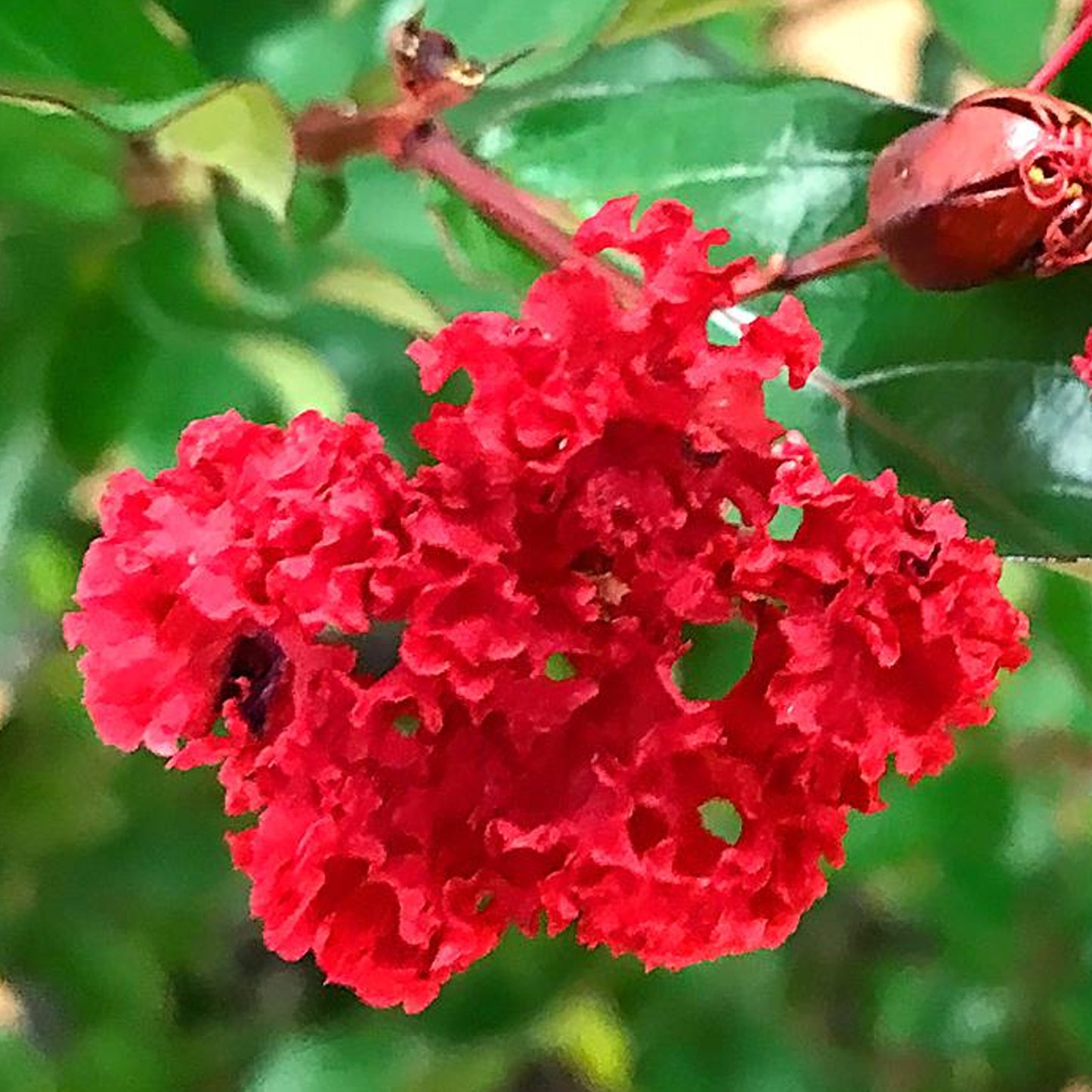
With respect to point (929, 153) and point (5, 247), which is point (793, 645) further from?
point (5, 247)

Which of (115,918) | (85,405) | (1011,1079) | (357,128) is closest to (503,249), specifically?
(357,128)

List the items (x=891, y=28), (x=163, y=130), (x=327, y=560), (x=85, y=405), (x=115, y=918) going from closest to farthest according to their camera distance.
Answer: (x=327, y=560) < (x=163, y=130) < (x=85, y=405) < (x=115, y=918) < (x=891, y=28)

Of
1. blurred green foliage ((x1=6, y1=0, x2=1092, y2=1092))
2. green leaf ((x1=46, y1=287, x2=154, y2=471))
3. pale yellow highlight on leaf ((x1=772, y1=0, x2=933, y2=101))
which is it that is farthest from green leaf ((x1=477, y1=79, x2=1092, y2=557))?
pale yellow highlight on leaf ((x1=772, y1=0, x2=933, y2=101))

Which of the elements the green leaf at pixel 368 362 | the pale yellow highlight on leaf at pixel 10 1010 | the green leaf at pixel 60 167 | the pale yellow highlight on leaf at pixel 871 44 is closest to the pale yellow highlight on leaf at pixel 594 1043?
the pale yellow highlight on leaf at pixel 10 1010

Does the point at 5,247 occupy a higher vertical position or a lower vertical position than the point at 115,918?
higher

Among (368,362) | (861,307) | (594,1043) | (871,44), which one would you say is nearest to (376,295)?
Result: (368,362)

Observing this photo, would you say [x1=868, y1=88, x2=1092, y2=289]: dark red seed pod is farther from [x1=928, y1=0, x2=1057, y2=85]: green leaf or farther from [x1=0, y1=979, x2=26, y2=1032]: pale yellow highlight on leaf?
[x1=0, y1=979, x2=26, y2=1032]: pale yellow highlight on leaf

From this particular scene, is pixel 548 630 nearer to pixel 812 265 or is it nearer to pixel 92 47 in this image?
pixel 812 265
